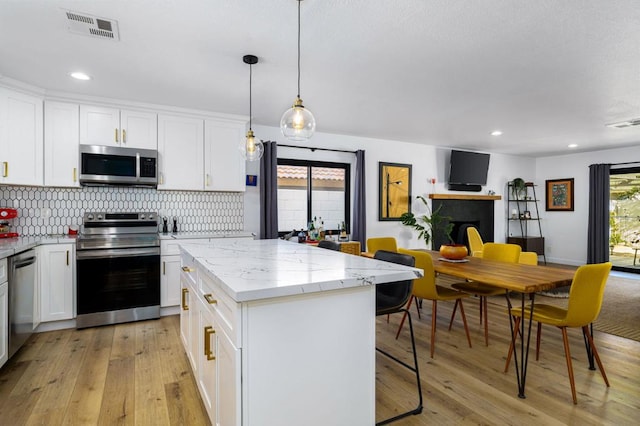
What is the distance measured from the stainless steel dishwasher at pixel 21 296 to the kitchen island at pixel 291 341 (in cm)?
194

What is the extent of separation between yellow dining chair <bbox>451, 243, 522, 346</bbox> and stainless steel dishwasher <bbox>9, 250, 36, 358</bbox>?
12.6 ft

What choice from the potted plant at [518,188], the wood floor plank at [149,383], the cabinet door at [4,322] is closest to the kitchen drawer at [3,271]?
the cabinet door at [4,322]

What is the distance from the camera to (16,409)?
2.20 m

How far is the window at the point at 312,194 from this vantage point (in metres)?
5.50

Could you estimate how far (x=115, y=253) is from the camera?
147 inches

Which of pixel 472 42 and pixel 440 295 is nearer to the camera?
pixel 472 42


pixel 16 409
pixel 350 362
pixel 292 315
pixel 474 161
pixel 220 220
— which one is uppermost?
pixel 474 161

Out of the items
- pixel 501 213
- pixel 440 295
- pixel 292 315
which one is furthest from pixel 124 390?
pixel 501 213

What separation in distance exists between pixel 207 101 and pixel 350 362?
3.35 meters

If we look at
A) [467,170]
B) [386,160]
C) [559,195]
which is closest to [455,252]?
[386,160]

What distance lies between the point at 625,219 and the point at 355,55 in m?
7.39

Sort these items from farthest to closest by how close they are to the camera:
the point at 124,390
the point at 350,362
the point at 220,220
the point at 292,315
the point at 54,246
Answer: the point at 220,220, the point at 54,246, the point at 124,390, the point at 350,362, the point at 292,315

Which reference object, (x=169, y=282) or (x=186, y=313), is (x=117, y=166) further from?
(x=186, y=313)

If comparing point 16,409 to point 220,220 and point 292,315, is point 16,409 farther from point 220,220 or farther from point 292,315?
point 220,220
